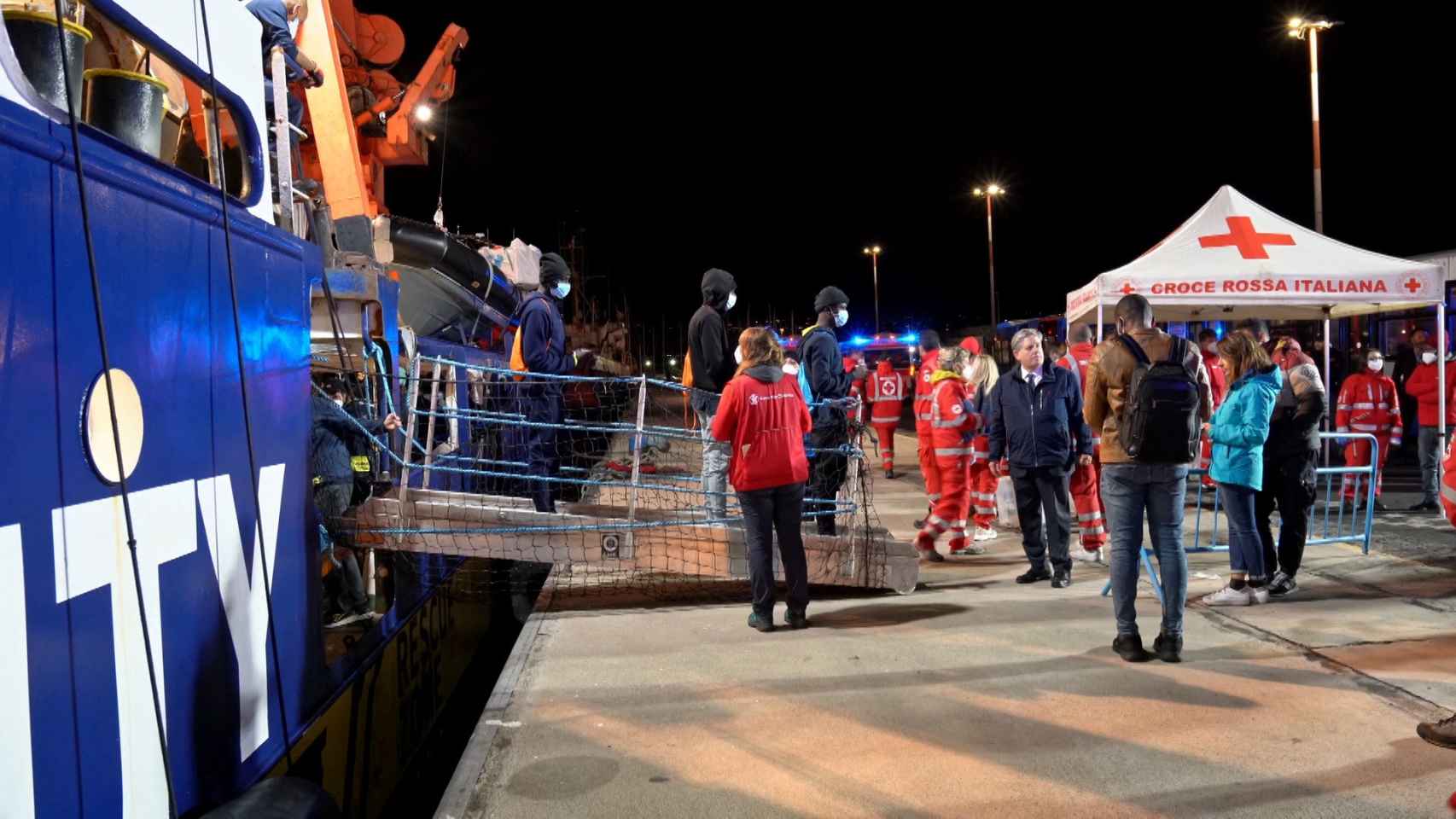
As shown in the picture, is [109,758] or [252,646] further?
[252,646]

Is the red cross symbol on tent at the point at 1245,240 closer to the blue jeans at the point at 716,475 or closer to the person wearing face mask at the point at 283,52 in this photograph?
the blue jeans at the point at 716,475

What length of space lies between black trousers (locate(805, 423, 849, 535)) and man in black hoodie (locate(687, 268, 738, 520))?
689 millimetres

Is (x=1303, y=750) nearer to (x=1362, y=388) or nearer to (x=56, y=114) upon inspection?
(x=56, y=114)

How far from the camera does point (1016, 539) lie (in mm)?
8102

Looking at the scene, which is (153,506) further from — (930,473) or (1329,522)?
(1329,522)

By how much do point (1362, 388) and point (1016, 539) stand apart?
4610mm

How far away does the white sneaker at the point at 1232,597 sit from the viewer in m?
5.50

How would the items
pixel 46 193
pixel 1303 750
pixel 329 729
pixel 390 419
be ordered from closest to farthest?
pixel 46 193 < pixel 1303 750 < pixel 329 729 < pixel 390 419

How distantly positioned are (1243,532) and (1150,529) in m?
1.40

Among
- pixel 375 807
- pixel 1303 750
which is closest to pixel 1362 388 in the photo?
pixel 1303 750

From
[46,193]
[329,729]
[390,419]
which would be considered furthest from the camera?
[390,419]

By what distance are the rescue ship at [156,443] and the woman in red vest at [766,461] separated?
197cm

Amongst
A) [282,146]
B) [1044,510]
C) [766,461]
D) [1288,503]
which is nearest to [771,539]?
[766,461]

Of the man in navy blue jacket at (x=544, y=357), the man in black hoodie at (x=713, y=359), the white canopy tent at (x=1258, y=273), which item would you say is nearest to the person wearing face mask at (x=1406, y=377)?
the white canopy tent at (x=1258, y=273)
